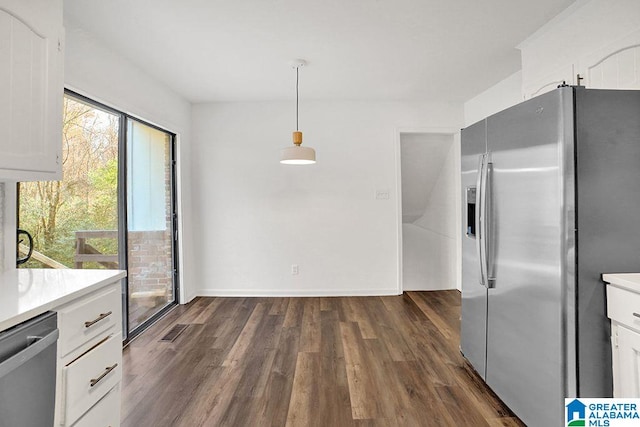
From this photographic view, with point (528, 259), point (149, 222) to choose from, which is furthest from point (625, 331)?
point (149, 222)

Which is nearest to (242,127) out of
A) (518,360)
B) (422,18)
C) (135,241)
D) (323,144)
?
(323,144)

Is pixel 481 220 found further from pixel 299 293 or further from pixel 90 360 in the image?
pixel 299 293

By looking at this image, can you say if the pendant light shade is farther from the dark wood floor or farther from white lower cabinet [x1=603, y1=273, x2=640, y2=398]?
white lower cabinet [x1=603, y1=273, x2=640, y2=398]

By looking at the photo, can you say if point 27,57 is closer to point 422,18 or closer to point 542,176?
point 422,18

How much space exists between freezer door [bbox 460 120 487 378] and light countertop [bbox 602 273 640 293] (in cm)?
70

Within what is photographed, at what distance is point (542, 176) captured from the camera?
5.31 feet

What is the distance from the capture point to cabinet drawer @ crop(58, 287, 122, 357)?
124 cm

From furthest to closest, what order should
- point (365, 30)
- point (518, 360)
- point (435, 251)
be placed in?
point (435, 251), point (365, 30), point (518, 360)

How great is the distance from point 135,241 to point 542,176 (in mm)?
3272

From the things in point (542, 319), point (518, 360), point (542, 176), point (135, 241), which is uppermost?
point (542, 176)

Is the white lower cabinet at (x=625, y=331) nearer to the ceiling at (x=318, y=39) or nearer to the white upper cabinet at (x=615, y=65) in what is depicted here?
the white upper cabinet at (x=615, y=65)

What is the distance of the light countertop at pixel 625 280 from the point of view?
1.34 metres

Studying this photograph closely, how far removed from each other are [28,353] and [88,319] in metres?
0.30

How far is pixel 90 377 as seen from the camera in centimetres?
136
